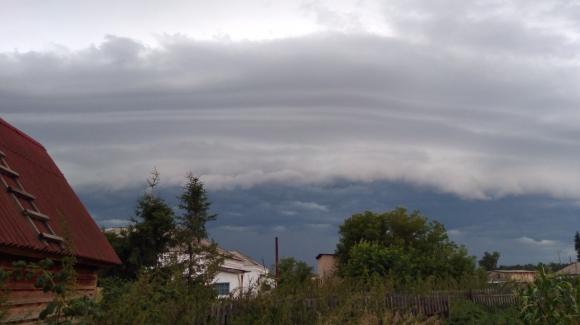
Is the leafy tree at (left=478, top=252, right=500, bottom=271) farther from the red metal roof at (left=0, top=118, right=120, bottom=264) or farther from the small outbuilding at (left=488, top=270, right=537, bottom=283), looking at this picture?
the red metal roof at (left=0, top=118, right=120, bottom=264)

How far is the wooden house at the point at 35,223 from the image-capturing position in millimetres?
8820

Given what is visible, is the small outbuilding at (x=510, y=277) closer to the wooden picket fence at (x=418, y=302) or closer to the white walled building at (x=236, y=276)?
the wooden picket fence at (x=418, y=302)

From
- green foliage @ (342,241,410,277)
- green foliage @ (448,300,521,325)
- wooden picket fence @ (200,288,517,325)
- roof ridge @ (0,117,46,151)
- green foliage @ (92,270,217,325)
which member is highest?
roof ridge @ (0,117,46,151)

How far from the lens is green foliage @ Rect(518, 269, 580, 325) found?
11.7 m

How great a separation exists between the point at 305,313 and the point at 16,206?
586 centimetres

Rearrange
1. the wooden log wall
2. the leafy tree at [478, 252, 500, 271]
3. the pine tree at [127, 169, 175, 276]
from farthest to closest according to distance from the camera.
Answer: the leafy tree at [478, 252, 500, 271]
the pine tree at [127, 169, 175, 276]
the wooden log wall

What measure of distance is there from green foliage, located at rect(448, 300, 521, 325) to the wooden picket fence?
38 cm

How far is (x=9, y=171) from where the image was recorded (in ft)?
33.9

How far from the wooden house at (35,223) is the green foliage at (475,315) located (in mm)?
9933

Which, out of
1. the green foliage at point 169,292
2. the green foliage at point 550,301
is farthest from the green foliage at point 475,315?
the green foliage at point 169,292

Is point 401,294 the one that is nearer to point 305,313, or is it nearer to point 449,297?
point 449,297

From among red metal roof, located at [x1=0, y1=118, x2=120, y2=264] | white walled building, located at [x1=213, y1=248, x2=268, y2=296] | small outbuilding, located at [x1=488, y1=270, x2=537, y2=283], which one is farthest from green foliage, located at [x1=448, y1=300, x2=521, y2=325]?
red metal roof, located at [x1=0, y1=118, x2=120, y2=264]

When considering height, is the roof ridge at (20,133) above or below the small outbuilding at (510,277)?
above

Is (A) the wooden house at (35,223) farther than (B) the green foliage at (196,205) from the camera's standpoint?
No
